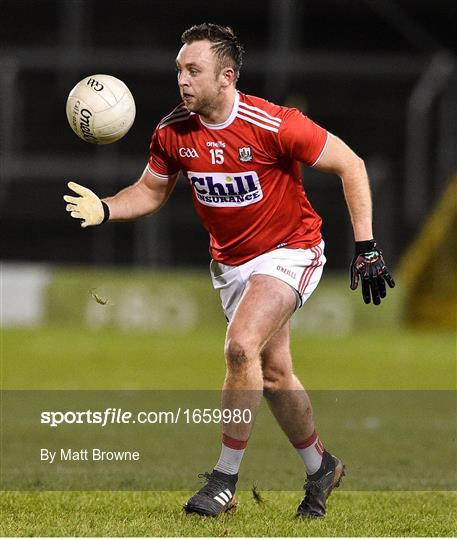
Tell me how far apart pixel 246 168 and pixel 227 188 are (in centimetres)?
16

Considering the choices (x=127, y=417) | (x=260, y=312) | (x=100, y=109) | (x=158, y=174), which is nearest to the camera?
(x=260, y=312)

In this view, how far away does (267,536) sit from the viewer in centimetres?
550

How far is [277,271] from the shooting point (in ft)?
20.7

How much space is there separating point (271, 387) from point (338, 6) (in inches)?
777

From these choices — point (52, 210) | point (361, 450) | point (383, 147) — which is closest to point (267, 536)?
point (361, 450)

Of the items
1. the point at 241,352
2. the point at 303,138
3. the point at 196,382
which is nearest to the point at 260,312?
the point at 241,352

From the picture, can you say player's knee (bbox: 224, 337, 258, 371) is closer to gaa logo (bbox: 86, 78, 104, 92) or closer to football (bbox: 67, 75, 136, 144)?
football (bbox: 67, 75, 136, 144)

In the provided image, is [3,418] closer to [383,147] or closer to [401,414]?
[401,414]

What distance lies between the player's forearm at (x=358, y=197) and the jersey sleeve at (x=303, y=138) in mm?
185

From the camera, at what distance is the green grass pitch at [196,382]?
5.74 meters

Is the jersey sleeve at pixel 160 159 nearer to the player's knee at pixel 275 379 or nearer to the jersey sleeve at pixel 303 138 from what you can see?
the jersey sleeve at pixel 303 138

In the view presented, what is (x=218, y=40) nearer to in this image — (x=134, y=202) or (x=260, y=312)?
(x=134, y=202)

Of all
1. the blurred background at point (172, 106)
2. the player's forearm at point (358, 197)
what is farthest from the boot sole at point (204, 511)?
the blurred background at point (172, 106)

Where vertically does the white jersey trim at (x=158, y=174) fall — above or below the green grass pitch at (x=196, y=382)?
above
